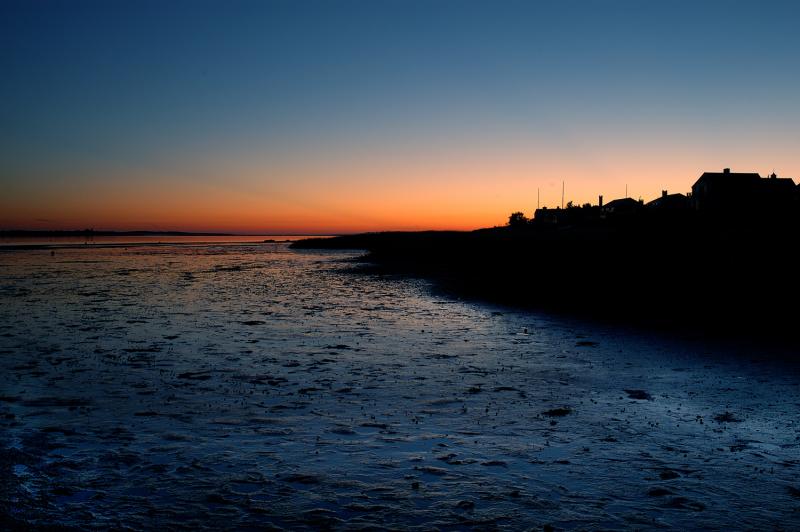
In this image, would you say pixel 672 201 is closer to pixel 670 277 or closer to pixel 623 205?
pixel 623 205

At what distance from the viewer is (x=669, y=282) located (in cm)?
2941

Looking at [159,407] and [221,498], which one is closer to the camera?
[221,498]

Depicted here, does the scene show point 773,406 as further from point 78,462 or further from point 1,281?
point 1,281

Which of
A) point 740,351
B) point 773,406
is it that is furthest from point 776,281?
point 773,406

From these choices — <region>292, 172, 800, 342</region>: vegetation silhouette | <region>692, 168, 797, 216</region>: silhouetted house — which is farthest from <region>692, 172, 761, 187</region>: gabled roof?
<region>292, 172, 800, 342</region>: vegetation silhouette

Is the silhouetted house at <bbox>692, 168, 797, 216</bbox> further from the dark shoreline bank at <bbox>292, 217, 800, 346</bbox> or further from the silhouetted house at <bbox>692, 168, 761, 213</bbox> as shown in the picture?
the dark shoreline bank at <bbox>292, 217, 800, 346</bbox>

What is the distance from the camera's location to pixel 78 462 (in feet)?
25.2

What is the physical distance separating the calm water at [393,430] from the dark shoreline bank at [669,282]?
4.61m

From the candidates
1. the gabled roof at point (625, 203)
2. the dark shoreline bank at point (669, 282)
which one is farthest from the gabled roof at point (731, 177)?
the dark shoreline bank at point (669, 282)

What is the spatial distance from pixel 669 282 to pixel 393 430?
2483 cm

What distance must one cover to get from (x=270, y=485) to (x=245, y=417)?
3.05 meters

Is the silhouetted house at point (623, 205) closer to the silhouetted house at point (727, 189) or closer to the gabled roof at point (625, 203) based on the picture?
the gabled roof at point (625, 203)

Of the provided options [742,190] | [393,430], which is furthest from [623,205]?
[393,430]

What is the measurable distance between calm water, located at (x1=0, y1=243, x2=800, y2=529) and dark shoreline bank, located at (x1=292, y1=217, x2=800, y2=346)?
4.61m
